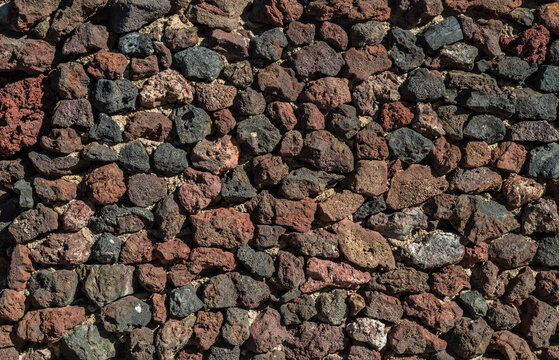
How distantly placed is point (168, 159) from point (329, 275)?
1.07 m

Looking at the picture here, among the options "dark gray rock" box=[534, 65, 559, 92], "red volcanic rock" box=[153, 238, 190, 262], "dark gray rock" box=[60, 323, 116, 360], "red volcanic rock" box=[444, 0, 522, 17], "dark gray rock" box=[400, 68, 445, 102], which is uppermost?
"red volcanic rock" box=[444, 0, 522, 17]

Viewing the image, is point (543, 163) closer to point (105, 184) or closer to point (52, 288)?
point (105, 184)

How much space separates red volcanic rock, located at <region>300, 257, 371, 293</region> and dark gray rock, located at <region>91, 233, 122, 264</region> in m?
1.01

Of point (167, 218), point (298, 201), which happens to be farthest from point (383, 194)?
point (167, 218)

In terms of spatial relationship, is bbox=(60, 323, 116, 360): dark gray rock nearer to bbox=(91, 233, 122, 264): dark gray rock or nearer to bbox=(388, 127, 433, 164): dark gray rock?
bbox=(91, 233, 122, 264): dark gray rock

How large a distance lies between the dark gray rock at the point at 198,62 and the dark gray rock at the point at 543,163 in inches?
73.7

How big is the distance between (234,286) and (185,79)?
3.76 ft

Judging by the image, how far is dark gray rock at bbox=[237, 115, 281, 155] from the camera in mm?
3229

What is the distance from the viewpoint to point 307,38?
3.31 m

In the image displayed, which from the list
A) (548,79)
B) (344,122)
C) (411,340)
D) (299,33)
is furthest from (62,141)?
(548,79)

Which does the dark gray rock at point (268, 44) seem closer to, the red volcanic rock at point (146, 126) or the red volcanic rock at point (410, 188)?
the red volcanic rock at point (146, 126)

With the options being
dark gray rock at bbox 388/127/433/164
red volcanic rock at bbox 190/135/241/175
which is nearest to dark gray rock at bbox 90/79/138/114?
red volcanic rock at bbox 190/135/241/175

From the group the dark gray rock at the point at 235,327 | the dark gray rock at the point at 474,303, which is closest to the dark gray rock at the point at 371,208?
the dark gray rock at the point at 474,303

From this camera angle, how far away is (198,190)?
10.5 ft
